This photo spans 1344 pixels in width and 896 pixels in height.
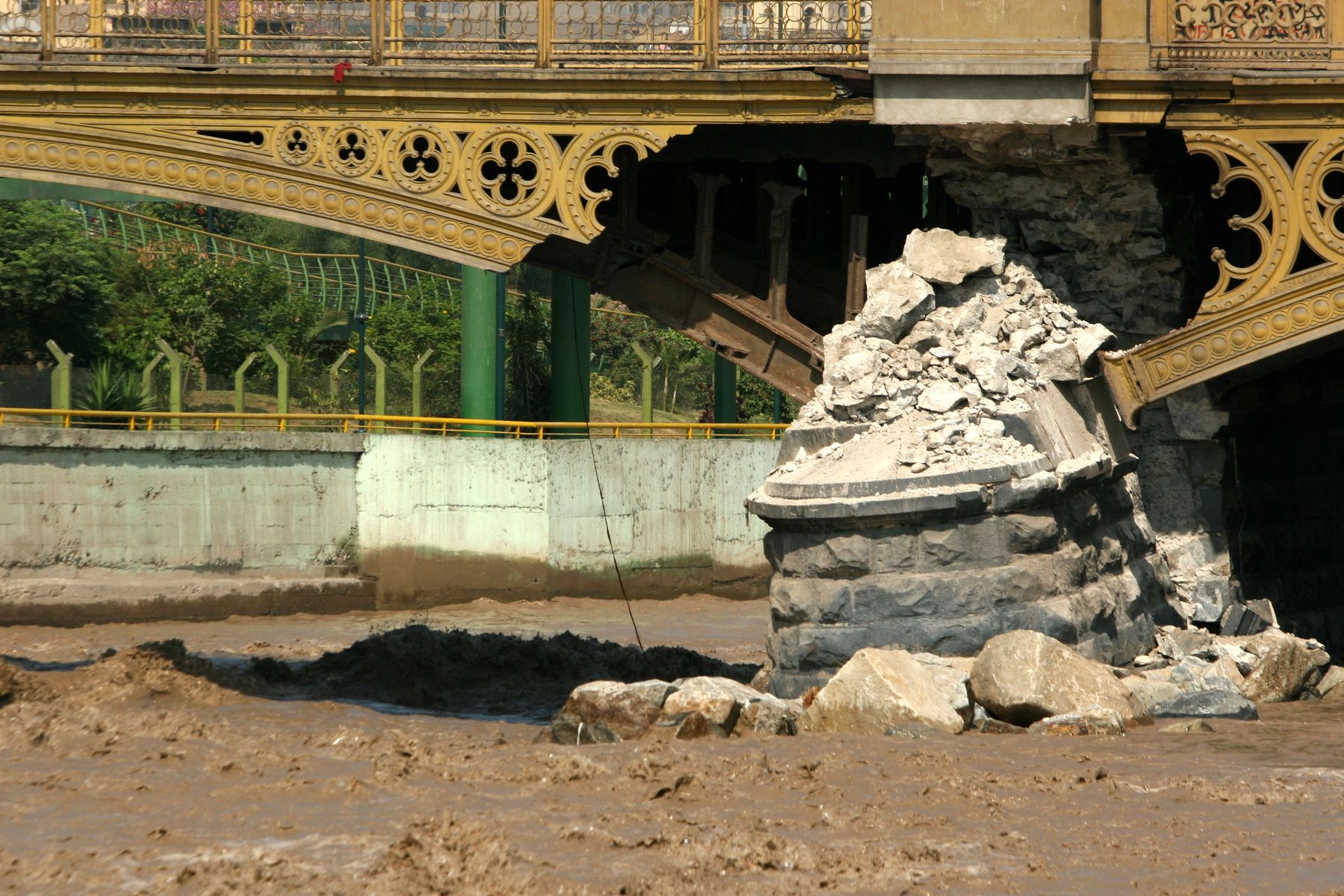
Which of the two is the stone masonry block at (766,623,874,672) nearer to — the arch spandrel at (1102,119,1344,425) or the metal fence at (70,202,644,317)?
the arch spandrel at (1102,119,1344,425)

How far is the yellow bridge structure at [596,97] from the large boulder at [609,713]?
2.95 m

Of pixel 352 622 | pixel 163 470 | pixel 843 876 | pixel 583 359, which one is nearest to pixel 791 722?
pixel 843 876

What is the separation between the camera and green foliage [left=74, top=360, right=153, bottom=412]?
24031 millimetres

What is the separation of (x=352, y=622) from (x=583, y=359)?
10560mm

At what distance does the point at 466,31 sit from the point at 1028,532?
16.8ft

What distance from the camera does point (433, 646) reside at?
1527 centimetres

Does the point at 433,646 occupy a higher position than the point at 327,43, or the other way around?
the point at 327,43

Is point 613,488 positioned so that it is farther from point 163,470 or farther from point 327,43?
point 327,43

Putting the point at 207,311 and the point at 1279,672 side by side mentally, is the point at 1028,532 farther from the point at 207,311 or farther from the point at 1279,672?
the point at 207,311

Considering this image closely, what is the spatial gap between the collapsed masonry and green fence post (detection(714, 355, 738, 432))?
15620 mm

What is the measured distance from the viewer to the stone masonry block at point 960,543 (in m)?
11.0

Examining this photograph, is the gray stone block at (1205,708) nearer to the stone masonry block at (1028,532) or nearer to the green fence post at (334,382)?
the stone masonry block at (1028,532)

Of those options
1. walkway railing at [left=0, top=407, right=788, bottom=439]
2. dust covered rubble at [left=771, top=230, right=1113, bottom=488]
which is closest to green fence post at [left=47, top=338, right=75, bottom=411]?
walkway railing at [left=0, top=407, right=788, bottom=439]

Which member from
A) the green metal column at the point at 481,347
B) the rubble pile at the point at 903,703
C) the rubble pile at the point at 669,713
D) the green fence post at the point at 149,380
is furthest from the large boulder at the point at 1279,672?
the green fence post at the point at 149,380
